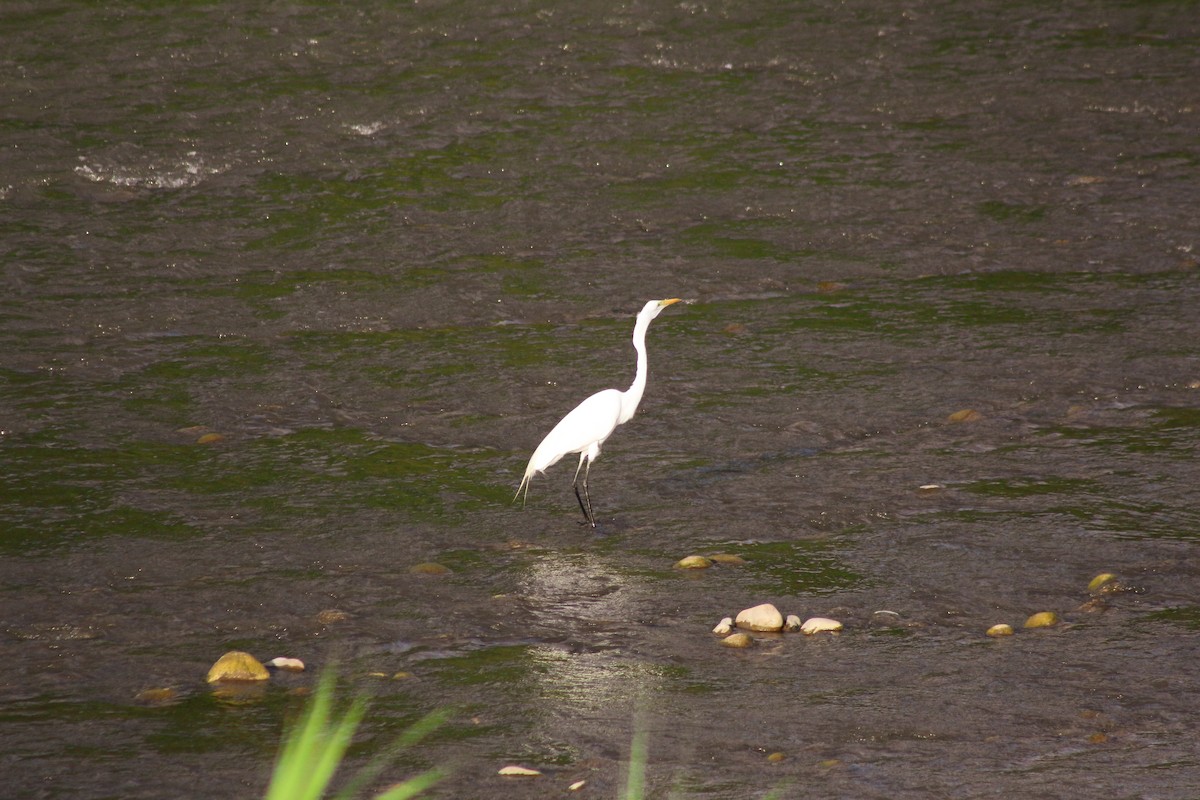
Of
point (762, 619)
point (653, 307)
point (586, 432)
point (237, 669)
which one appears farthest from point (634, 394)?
point (237, 669)

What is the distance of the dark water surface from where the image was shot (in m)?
3.54

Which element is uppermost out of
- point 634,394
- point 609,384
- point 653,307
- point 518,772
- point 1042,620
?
point 653,307

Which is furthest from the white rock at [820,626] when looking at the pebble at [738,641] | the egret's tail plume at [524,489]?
the egret's tail plume at [524,489]

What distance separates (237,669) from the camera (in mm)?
3783

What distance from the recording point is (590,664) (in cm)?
386

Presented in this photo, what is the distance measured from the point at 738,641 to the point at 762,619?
0.42 feet

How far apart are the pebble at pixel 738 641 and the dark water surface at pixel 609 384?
0.20 feet

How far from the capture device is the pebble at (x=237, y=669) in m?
3.78

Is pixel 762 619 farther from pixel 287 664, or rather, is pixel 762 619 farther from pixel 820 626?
pixel 287 664

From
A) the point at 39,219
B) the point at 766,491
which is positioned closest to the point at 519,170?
the point at 39,219

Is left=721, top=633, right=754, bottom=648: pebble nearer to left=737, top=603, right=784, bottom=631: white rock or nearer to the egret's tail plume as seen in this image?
left=737, top=603, right=784, bottom=631: white rock

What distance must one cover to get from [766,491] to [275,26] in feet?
25.7

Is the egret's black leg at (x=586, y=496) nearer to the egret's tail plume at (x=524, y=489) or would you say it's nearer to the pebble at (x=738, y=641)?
the egret's tail plume at (x=524, y=489)

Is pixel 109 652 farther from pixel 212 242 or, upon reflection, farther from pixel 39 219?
pixel 39 219
